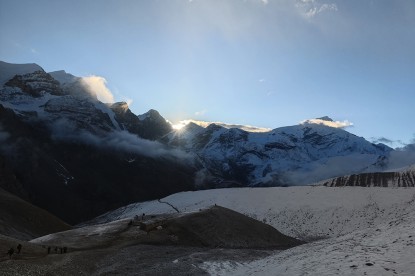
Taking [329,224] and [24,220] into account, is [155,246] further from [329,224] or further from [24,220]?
[24,220]

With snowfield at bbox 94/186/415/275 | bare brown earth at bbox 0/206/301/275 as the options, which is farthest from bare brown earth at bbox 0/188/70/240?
snowfield at bbox 94/186/415/275

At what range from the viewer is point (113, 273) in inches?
1471

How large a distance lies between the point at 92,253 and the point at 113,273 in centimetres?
1234

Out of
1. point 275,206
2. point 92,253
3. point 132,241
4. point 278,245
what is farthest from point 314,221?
point 92,253

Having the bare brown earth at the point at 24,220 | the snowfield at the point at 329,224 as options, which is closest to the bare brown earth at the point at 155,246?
the snowfield at the point at 329,224

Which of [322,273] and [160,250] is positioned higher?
[322,273]

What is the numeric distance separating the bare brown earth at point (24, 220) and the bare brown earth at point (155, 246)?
979 inches

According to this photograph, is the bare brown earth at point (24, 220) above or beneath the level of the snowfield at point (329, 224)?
beneath

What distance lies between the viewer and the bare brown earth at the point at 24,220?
8756 cm

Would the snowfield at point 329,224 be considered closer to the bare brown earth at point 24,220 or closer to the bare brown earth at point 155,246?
the bare brown earth at point 155,246

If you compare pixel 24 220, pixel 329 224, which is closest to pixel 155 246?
pixel 329 224

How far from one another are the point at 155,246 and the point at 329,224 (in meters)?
44.0

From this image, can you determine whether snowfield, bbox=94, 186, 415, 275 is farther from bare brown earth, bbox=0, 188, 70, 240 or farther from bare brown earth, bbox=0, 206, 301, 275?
bare brown earth, bbox=0, 188, 70, 240

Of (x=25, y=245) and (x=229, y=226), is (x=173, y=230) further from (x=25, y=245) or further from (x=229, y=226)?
(x=25, y=245)
